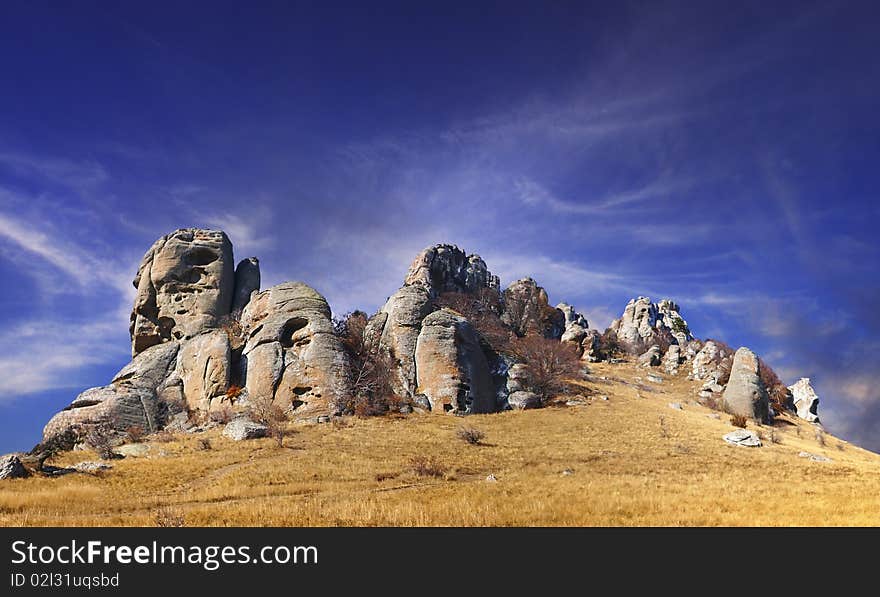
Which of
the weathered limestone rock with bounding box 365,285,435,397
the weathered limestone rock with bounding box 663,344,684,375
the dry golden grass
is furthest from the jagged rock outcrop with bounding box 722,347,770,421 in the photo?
the weathered limestone rock with bounding box 365,285,435,397

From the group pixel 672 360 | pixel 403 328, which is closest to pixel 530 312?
pixel 672 360

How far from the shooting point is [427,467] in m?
21.4

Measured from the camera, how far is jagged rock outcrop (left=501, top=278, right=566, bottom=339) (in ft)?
271

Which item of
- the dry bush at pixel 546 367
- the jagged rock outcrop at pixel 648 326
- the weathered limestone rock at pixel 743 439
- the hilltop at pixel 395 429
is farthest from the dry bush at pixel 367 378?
the jagged rock outcrop at pixel 648 326

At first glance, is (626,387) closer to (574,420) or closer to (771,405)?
(771,405)

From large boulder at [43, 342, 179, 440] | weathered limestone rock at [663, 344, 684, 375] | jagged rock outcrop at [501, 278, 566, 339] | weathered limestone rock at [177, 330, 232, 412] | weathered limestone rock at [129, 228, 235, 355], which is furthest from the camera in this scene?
jagged rock outcrop at [501, 278, 566, 339]

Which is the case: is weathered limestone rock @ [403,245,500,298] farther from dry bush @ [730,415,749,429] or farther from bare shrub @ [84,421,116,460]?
bare shrub @ [84,421,116,460]

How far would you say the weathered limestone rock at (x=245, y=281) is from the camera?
54.0 m

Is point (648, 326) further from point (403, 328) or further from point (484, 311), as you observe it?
point (403, 328)

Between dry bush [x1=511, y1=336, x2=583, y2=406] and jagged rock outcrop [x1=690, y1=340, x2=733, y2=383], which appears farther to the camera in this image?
jagged rock outcrop [x1=690, y1=340, x2=733, y2=383]

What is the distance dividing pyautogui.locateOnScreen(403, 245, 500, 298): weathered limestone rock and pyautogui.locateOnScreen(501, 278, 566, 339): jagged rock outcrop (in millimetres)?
3702

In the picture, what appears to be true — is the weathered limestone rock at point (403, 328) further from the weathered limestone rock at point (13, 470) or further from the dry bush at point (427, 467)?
the weathered limestone rock at point (13, 470)

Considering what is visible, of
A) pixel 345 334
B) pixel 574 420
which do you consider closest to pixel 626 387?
pixel 574 420
